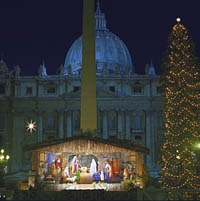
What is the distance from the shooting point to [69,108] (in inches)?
2477

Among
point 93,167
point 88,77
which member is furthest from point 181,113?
point 93,167

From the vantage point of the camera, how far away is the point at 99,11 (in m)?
90.8

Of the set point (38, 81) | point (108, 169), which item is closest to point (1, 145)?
point (38, 81)

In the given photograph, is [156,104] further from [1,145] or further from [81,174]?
[81,174]

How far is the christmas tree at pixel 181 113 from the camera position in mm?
22531

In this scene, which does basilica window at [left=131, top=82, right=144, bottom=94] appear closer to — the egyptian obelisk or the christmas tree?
the egyptian obelisk

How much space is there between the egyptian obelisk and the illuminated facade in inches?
1425

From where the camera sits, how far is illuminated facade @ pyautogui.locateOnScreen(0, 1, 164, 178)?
62219 millimetres

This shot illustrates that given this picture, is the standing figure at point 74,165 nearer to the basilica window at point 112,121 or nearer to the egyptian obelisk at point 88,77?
the egyptian obelisk at point 88,77

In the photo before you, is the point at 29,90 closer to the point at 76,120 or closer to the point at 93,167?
the point at 76,120

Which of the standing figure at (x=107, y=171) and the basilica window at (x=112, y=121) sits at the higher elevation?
the basilica window at (x=112, y=121)

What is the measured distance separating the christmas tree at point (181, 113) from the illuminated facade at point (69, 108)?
37.8 meters

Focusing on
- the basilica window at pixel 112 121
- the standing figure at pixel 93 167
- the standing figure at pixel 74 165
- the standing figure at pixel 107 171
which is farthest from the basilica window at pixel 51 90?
the standing figure at pixel 107 171

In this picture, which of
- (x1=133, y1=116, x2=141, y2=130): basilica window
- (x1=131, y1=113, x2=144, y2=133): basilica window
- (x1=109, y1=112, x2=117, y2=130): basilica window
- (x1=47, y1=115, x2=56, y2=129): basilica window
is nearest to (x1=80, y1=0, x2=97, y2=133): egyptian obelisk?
(x1=109, y1=112, x2=117, y2=130): basilica window
